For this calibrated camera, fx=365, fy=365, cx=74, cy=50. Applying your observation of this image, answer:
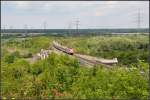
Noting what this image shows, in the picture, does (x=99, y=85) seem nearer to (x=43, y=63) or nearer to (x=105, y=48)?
(x=43, y=63)

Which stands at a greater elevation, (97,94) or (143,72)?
(143,72)

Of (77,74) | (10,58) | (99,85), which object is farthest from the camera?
(10,58)

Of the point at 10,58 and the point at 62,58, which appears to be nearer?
the point at 62,58

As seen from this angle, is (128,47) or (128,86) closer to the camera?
(128,86)

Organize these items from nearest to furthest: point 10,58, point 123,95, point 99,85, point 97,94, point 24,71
Answer: point 123,95 → point 97,94 → point 99,85 → point 24,71 → point 10,58

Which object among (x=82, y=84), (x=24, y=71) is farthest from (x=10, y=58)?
(x=82, y=84)

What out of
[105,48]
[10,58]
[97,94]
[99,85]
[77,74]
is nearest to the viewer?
[97,94]

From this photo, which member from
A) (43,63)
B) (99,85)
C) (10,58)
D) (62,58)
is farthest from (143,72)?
(10,58)

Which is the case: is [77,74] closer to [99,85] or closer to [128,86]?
[99,85]

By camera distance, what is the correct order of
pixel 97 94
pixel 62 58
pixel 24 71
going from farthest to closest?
1. pixel 62 58
2. pixel 24 71
3. pixel 97 94
